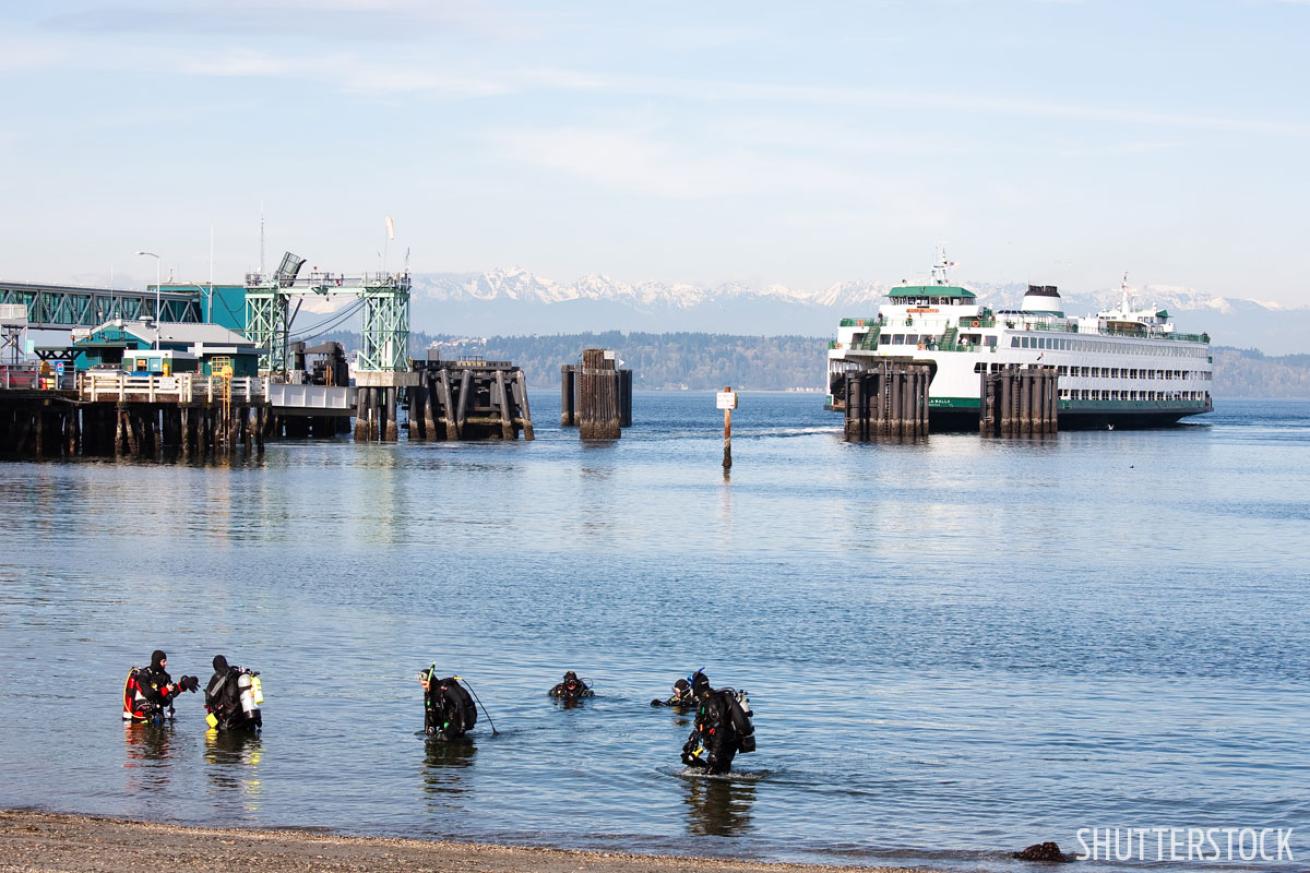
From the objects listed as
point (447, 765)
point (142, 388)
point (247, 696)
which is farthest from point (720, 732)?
point (142, 388)

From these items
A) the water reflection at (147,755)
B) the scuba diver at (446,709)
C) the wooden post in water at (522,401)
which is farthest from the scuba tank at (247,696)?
the wooden post in water at (522,401)

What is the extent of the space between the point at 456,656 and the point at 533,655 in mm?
1450

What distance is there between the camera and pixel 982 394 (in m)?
128

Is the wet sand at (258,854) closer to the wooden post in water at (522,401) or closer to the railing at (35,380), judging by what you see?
the railing at (35,380)

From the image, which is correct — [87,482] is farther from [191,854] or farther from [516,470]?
[191,854]

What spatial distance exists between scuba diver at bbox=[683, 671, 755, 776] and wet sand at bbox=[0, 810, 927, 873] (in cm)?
375

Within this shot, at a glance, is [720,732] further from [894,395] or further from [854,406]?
[854,406]

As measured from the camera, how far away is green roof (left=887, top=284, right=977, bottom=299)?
133 metres

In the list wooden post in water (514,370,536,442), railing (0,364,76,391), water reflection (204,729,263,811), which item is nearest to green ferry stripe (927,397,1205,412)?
wooden post in water (514,370,536,442)

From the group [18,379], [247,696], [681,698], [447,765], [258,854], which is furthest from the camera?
[18,379]

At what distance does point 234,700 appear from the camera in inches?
934

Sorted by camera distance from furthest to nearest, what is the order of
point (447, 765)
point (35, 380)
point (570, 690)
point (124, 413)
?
point (124, 413)
point (35, 380)
point (570, 690)
point (447, 765)

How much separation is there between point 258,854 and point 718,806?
601cm

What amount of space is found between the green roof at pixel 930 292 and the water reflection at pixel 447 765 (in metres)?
113
